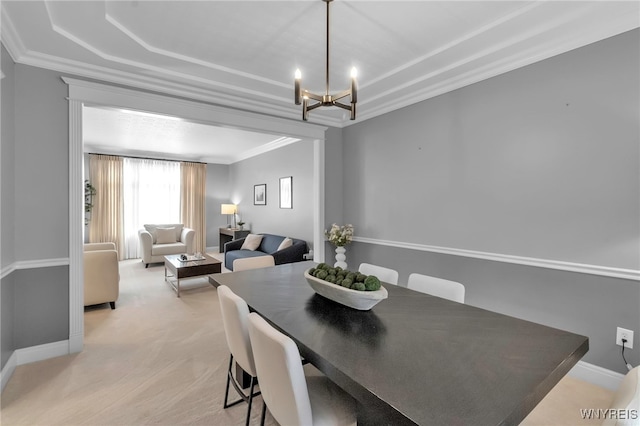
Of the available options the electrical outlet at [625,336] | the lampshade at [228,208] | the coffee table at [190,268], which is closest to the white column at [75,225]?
the coffee table at [190,268]

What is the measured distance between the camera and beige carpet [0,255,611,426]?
1853 millimetres

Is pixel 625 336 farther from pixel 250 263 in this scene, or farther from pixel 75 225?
pixel 75 225

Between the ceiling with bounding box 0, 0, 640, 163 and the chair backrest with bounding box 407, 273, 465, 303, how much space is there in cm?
183

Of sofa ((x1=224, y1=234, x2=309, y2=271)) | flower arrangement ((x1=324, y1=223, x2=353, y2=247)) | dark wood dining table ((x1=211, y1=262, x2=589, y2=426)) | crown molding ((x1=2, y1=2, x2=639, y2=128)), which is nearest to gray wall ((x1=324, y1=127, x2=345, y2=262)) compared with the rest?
flower arrangement ((x1=324, y1=223, x2=353, y2=247))

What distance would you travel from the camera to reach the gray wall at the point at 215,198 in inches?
321

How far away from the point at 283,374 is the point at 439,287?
49.9 inches

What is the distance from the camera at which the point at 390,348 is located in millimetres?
1177

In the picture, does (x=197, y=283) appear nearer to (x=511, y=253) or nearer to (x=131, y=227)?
(x=131, y=227)

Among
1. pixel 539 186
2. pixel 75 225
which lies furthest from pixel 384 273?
pixel 75 225

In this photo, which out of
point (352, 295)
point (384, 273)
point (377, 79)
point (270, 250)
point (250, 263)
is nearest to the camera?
point (352, 295)

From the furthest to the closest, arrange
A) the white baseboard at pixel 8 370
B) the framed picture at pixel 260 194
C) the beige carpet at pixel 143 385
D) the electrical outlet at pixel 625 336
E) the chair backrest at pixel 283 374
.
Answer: the framed picture at pixel 260 194 → the white baseboard at pixel 8 370 → the electrical outlet at pixel 625 336 → the beige carpet at pixel 143 385 → the chair backrest at pixel 283 374

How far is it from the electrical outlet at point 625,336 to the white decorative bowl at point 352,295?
184 cm

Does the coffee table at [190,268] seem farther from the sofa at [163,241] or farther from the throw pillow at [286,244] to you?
the sofa at [163,241]

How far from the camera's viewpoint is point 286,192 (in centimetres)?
594
